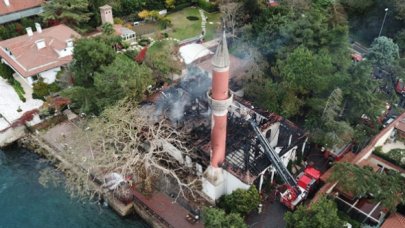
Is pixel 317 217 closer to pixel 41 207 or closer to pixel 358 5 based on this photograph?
pixel 41 207

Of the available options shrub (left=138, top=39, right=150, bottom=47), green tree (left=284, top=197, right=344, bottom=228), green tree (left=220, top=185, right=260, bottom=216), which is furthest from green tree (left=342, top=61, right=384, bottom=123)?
shrub (left=138, top=39, right=150, bottom=47)

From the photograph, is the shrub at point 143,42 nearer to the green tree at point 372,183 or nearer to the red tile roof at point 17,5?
the red tile roof at point 17,5

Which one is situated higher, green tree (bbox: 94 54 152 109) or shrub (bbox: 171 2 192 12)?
green tree (bbox: 94 54 152 109)

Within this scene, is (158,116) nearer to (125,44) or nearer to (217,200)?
(217,200)

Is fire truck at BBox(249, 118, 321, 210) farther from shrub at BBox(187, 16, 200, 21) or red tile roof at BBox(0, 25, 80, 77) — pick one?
shrub at BBox(187, 16, 200, 21)

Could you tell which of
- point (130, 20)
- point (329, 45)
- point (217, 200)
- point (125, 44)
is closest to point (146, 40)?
point (125, 44)

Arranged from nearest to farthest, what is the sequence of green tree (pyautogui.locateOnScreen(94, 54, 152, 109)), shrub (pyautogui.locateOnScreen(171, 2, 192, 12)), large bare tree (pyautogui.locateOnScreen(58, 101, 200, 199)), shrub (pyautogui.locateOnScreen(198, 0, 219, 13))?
large bare tree (pyautogui.locateOnScreen(58, 101, 200, 199)) < green tree (pyautogui.locateOnScreen(94, 54, 152, 109)) < shrub (pyautogui.locateOnScreen(198, 0, 219, 13)) < shrub (pyautogui.locateOnScreen(171, 2, 192, 12))
